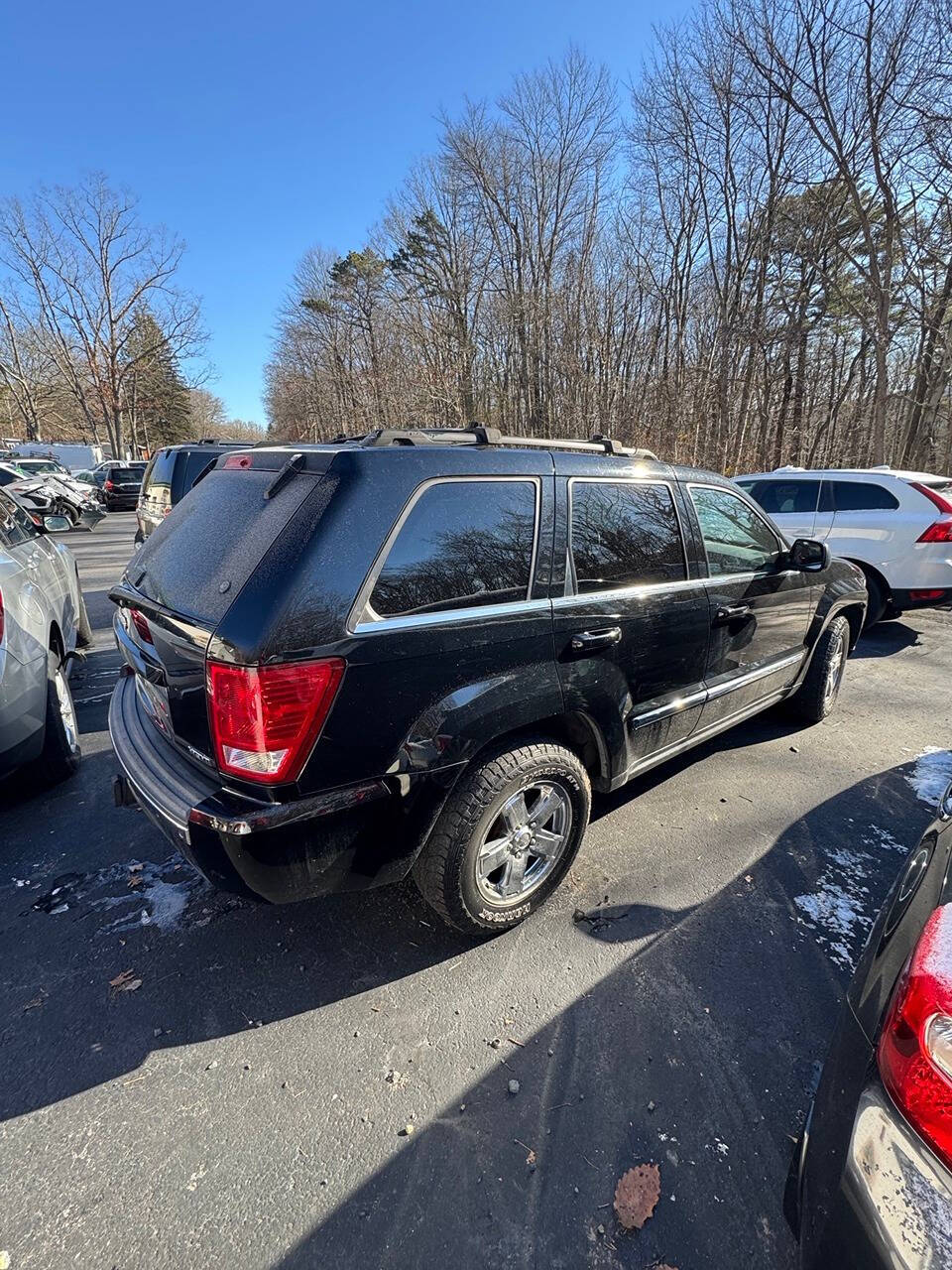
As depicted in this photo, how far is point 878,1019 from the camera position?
1.09 m

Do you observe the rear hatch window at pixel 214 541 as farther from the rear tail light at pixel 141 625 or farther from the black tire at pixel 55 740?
the black tire at pixel 55 740

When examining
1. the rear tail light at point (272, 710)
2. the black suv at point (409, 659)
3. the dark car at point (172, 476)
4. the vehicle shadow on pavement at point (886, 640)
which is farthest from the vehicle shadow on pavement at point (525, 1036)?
the dark car at point (172, 476)

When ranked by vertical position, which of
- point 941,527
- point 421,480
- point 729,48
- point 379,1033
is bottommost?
point 379,1033

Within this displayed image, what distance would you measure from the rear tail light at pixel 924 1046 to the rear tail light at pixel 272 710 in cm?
148

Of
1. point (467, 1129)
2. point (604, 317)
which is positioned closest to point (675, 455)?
point (604, 317)

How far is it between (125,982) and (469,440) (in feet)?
8.16

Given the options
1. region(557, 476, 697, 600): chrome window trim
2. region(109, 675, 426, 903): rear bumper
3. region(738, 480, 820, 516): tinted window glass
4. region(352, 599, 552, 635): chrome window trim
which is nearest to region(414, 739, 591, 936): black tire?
region(109, 675, 426, 903): rear bumper

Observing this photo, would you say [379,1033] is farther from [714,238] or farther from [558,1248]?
[714,238]

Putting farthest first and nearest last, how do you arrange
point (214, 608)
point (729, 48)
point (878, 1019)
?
point (729, 48)
point (214, 608)
point (878, 1019)

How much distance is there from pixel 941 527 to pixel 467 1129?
704 centimetres

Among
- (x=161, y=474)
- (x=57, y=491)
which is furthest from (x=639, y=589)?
(x=57, y=491)

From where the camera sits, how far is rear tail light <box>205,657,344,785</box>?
5.65 ft

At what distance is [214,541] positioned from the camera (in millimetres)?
2188

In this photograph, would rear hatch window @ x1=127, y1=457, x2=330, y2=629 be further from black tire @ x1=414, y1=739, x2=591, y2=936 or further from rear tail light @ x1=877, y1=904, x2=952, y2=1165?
rear tail light @ x1=877, y1=904, x2=952, y2=1165
